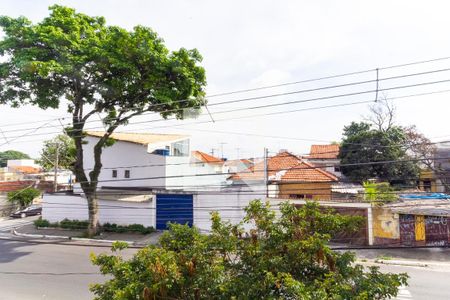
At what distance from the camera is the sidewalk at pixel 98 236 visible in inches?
695

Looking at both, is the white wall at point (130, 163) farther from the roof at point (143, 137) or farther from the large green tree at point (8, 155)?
the large green tree at point (8, 155)

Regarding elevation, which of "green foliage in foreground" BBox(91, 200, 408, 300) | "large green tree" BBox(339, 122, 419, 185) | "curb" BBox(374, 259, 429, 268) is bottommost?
"curb" BBox(374, 259, 429, 268)

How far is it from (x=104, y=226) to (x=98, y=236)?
5.34 feet

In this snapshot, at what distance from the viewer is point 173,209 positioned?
64.8ft

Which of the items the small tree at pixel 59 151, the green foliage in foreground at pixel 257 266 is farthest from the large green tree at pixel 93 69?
the small tree at pixel 59 151

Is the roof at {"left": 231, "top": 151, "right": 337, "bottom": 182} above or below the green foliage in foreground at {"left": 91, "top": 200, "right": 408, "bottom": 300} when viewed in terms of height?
above

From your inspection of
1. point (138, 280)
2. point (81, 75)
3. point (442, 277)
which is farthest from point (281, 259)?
point (81, 75)

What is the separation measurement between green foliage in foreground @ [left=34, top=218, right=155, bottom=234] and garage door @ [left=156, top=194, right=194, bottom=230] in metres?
0.92

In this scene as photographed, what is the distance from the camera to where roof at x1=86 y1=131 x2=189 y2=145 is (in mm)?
23053

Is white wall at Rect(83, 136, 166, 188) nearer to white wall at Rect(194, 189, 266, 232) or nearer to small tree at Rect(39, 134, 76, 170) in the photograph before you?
white wall at Rect(194, 189, 266, 232)

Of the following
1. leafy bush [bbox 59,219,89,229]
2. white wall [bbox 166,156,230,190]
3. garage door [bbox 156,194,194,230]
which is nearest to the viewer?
garage door [bbox 156,194,194,230]

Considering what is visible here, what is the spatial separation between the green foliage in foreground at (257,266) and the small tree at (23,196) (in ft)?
96.8

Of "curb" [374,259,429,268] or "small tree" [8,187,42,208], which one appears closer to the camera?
"curb" [374,259,429,268]

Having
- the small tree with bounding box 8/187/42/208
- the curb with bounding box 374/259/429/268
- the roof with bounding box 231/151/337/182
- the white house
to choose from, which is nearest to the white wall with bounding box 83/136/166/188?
the white house
